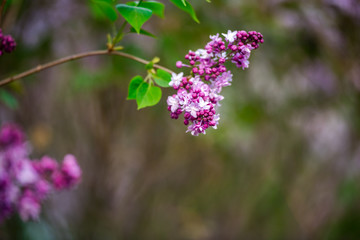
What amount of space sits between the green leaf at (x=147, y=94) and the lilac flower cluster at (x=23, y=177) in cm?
73

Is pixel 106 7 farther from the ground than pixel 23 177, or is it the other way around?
pixel 106 7

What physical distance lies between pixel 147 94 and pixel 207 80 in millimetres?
154

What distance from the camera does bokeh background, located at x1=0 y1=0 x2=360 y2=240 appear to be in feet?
7.34

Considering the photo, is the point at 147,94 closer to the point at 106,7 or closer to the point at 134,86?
the point at 134,86

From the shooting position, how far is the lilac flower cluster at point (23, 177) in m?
1.29

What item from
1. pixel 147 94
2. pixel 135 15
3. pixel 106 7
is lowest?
pixel 147 94

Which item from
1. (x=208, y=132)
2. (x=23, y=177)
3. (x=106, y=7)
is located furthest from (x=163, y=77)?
(x=208, y=132)

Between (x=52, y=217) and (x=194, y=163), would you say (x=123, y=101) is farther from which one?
(x=194, y=163)

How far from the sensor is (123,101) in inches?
119

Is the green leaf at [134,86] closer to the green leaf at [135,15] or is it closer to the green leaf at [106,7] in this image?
the green leaf at [135,15]

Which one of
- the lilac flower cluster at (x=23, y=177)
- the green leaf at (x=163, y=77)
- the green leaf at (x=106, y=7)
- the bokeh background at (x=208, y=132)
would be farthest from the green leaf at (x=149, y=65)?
the bokeh background at (x=208, y=132)

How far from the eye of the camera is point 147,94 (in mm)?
782

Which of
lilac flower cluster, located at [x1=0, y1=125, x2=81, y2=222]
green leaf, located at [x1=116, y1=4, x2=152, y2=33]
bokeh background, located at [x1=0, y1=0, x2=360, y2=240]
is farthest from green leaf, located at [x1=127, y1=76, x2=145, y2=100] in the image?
bokeh background, located at [x1=0, y1=0, x2=360, y2=240]

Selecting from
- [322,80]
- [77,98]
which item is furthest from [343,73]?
[77,98]
